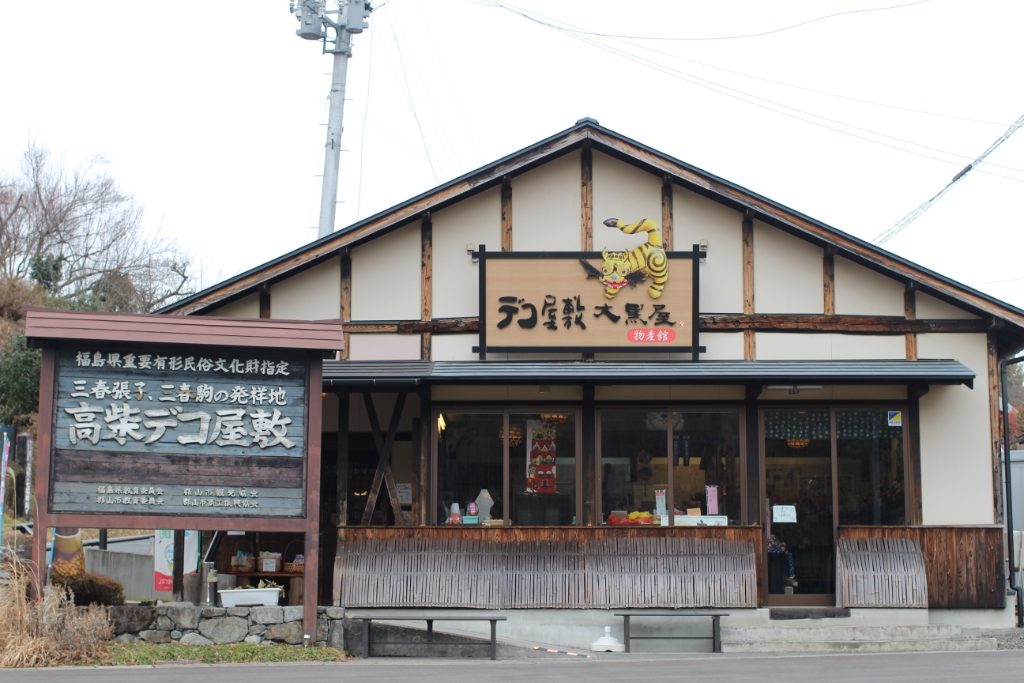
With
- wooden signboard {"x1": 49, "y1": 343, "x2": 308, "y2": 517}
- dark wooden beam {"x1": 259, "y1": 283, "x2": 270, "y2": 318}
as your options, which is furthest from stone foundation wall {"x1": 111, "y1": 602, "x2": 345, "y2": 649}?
dark wooden beam {"x1": 259, "y1": 283, "x2": 270, "y2": 318}

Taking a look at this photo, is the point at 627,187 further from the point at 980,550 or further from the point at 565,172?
the point at 980,550

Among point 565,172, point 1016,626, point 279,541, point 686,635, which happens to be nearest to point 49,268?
point 279,541

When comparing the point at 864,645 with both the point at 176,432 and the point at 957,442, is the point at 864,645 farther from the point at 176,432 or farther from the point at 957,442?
the point at 176,432

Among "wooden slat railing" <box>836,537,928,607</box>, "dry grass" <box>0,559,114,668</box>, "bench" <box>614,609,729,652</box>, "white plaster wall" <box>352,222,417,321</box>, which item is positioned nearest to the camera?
"dry grass" <box>0,559,114,668</box>

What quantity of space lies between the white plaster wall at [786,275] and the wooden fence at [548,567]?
3217 millimetres

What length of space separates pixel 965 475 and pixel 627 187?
245 inches

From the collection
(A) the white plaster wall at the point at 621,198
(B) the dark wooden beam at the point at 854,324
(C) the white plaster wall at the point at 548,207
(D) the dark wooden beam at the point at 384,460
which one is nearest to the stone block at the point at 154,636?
(D) the dark wooden beam at the point at 384,460

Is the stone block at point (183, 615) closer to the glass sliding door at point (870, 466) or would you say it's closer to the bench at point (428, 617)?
the bench at point (428, 617)

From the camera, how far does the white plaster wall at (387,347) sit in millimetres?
16578

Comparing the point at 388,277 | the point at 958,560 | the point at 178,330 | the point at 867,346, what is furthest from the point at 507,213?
the point at 958,560

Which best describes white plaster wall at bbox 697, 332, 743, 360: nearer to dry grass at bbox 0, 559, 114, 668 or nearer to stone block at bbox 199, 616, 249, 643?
stone block at bbox 199, 616, 249, 643

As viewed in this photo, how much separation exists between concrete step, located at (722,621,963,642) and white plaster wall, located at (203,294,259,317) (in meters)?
7.99

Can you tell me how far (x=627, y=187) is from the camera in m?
16.8

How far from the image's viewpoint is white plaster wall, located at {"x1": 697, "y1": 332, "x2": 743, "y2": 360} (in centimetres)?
1641
